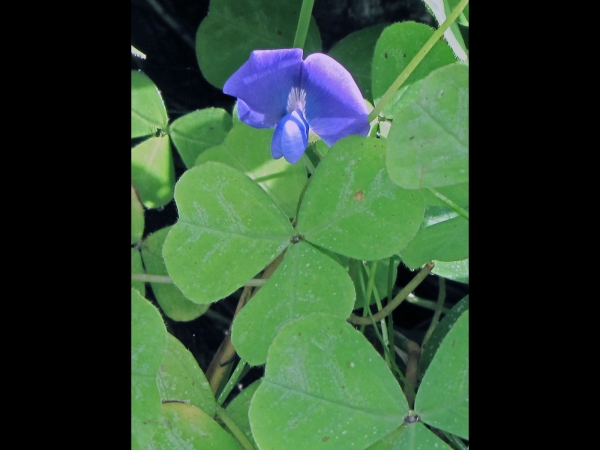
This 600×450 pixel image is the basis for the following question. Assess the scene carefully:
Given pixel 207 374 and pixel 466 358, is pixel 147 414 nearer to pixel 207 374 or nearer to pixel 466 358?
pixel 207 374

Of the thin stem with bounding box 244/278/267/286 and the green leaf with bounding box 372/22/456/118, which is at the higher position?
the green leaf with bounding box 372/22/456/118

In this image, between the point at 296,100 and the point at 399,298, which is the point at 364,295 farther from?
the point at 296,100

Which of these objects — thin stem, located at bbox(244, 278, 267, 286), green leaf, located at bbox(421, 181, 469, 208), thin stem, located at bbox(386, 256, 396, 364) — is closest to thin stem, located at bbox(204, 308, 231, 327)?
thin stem, located at bbox(244, 278, 267, 286)

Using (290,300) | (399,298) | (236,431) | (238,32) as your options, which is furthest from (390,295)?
(238,32)

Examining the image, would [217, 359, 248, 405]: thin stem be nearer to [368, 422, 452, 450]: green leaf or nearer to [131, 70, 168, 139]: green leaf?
[368, 422, 452, 450]: green leaf
